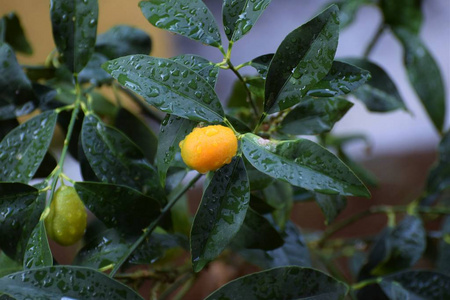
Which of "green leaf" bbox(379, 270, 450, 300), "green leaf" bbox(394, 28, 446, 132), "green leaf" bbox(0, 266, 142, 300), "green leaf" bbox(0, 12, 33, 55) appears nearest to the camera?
"green leaf" bbox(0, 266, 142, 300)

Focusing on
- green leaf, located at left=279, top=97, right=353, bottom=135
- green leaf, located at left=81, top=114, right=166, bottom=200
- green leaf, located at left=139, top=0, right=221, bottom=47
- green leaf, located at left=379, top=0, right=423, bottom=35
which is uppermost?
green leaf, located at left=139, top=0, right=221, bottom=47

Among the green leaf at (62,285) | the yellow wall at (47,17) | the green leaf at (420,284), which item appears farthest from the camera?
the yellow wall at (47,17)

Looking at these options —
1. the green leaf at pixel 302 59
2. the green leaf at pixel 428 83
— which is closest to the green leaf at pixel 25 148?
the green leaf at pixel 302 59

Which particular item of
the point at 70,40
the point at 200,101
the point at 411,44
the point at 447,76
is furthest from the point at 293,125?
the point at 447,76

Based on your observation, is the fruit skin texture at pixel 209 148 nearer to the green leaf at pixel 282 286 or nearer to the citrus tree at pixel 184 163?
the citrus tree at pixel 184 163

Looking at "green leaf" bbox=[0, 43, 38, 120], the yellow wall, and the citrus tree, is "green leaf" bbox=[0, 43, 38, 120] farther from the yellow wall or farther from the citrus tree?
the yellow wall

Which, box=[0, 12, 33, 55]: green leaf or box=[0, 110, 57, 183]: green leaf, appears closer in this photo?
box=[0, 110, 57, 183]: green leaf

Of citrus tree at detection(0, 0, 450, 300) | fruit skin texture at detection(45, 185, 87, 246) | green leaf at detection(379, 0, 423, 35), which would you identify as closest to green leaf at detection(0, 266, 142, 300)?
citrus tree at detection(0, 0, 450, 300)
